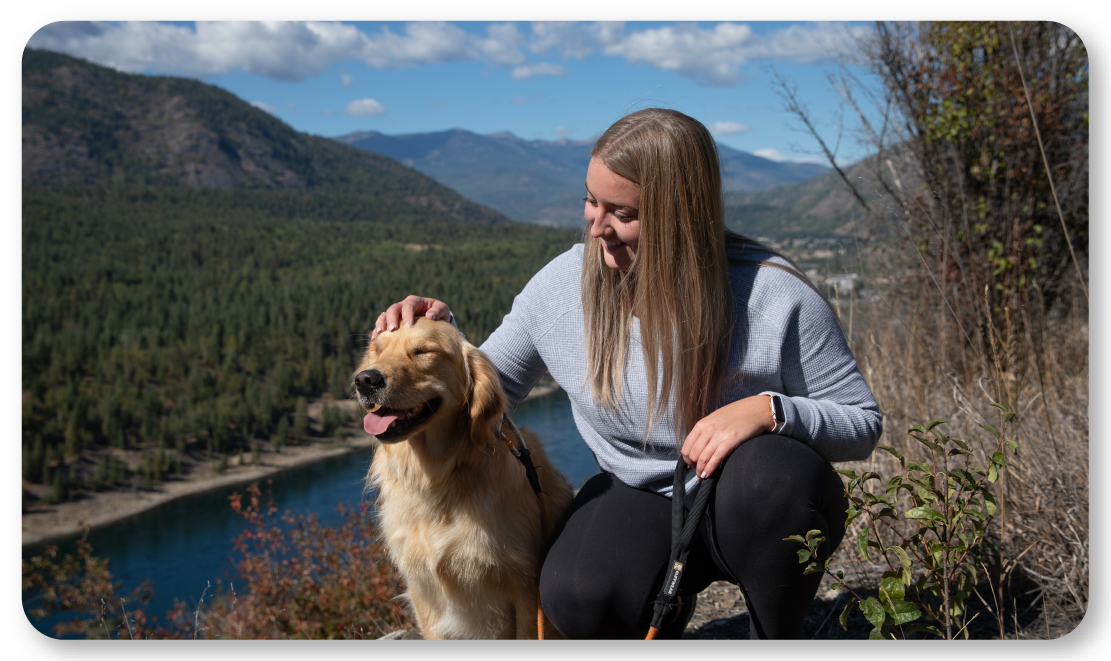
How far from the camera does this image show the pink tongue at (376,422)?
2.26 meters

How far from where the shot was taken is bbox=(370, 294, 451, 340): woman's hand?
2498mm

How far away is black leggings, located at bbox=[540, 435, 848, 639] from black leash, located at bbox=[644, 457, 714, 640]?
48 millimetres

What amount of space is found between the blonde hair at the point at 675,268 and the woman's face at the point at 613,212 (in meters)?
0.03

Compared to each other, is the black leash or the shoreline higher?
the black leash

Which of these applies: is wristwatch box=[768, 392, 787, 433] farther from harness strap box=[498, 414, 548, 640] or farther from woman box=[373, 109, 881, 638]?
harness strap box=[498, 414, 548, 640]

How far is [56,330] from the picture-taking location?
65562 mm

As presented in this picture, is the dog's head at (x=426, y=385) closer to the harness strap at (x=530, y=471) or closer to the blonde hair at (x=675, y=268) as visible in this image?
the harness strap at (x=530, y=471)

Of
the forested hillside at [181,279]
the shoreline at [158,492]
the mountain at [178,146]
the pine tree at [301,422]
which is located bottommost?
the shoreline at [158,492]

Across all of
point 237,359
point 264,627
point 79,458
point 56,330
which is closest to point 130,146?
point 56,330

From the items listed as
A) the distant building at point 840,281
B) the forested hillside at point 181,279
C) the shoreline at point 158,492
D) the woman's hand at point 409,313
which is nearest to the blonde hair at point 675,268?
the woman's hand at point 409,313

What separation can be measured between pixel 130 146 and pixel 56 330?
6675cm

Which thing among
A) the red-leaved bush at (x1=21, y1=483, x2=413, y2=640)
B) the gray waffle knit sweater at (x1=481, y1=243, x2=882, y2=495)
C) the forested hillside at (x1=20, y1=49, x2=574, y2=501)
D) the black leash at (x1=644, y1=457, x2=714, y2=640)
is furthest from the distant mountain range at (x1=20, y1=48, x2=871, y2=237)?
the black leash at (x1=644, y1=457, x2=714, y2=640)

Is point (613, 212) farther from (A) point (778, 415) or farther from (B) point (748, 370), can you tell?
(A) point (778, 415)

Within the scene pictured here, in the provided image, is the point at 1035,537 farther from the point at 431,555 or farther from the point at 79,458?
the point at 79,458
